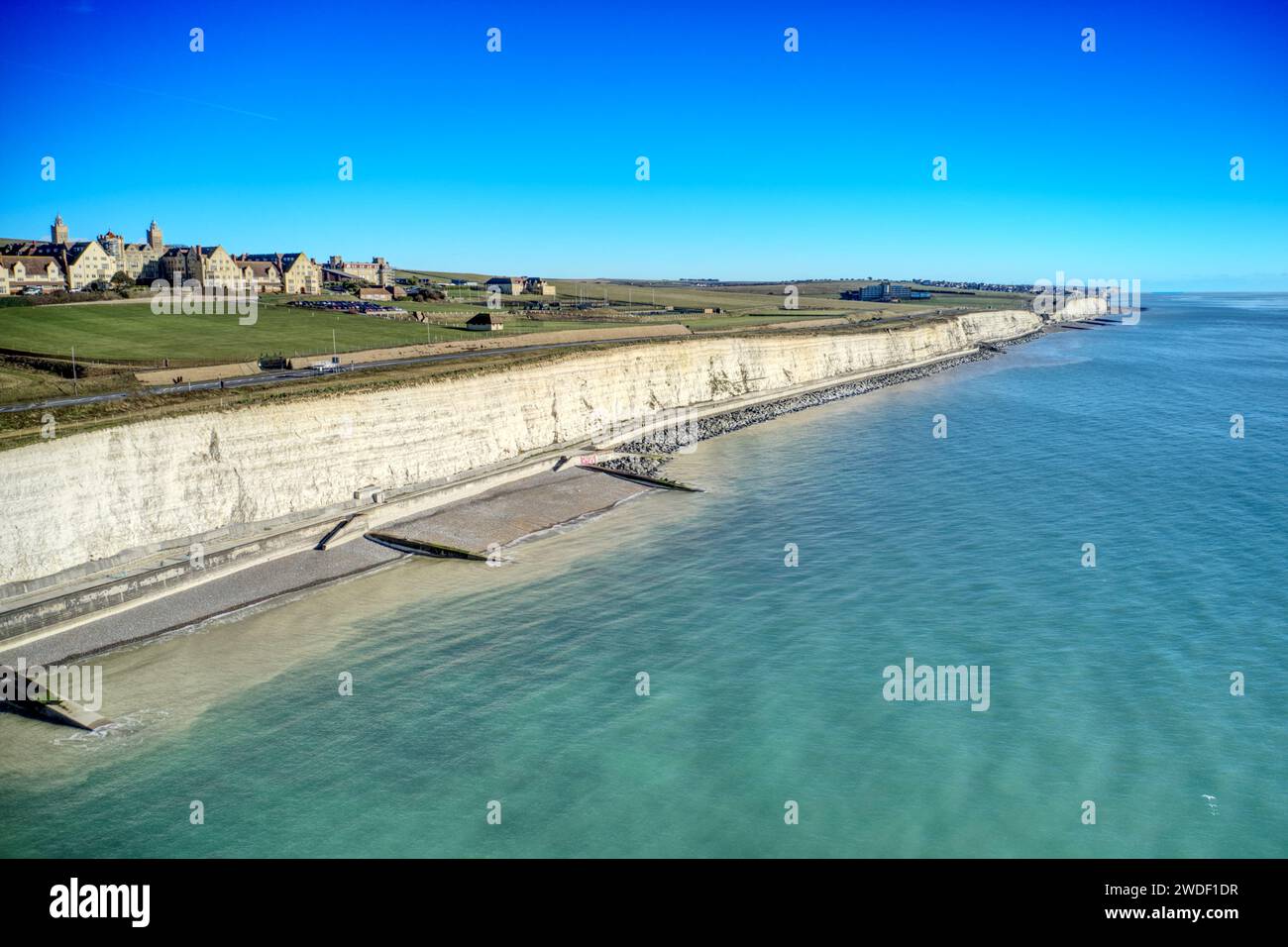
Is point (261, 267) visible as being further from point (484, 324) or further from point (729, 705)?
point (729, 705)

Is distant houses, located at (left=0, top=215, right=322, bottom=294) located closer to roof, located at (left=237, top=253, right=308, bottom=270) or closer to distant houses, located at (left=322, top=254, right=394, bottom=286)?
roof, located at (left=237, top=253, right=308, bottom=270)

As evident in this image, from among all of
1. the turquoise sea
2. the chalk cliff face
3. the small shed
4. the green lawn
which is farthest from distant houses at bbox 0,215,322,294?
the turquoise sea

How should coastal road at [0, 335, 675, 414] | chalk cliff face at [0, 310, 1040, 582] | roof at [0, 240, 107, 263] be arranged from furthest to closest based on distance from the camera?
roof at [0, 240, 107, 263], coastal road at [0, 335, 675, 414], chalk cliff face at [0, 310, 1040, 582]

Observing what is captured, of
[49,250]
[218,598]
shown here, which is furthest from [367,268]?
[218,598]

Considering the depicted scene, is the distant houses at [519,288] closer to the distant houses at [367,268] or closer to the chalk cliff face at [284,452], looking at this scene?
the distant houses at [367,268]

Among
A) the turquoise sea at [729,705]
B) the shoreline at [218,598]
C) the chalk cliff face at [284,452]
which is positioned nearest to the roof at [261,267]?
the chalk cliff face at [284,452]

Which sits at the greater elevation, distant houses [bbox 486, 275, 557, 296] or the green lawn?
distant houses [bbox 486, 275, 557, 296]
